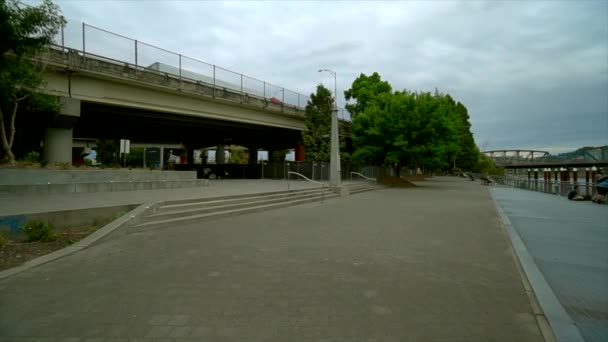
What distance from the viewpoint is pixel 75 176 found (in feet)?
40.2

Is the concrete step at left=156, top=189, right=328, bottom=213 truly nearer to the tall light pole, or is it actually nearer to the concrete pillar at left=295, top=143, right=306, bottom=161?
the tall light pole

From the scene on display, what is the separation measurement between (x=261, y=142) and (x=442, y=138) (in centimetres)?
2532

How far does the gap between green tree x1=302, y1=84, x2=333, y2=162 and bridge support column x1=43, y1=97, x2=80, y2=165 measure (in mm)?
18166

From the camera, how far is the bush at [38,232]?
6.13 meters

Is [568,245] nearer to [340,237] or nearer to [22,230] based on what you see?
[340,237]

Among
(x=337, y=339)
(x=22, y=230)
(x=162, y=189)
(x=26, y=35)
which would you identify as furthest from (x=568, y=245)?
(x=26, y=35)

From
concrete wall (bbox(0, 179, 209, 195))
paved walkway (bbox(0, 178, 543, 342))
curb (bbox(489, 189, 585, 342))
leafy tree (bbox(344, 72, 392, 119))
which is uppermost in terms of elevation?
leafy tree (bbox(344, 72, 392, 119))

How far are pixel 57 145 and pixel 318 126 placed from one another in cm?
1991

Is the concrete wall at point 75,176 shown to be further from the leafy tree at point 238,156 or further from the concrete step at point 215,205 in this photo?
the leafy tree at point 238,156

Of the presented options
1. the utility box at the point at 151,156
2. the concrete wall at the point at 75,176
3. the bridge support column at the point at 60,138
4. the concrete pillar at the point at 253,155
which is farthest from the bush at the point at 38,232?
the concrete pillar at the point at 253,155

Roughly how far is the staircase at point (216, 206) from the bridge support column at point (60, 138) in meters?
11.6

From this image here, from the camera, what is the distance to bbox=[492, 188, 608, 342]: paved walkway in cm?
Answer: 343

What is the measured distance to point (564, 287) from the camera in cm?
413

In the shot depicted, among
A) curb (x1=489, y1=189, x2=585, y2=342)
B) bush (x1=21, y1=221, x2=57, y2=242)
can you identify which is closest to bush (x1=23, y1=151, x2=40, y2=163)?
bush (x1=21, y1=221, x2=57, y2=242)
